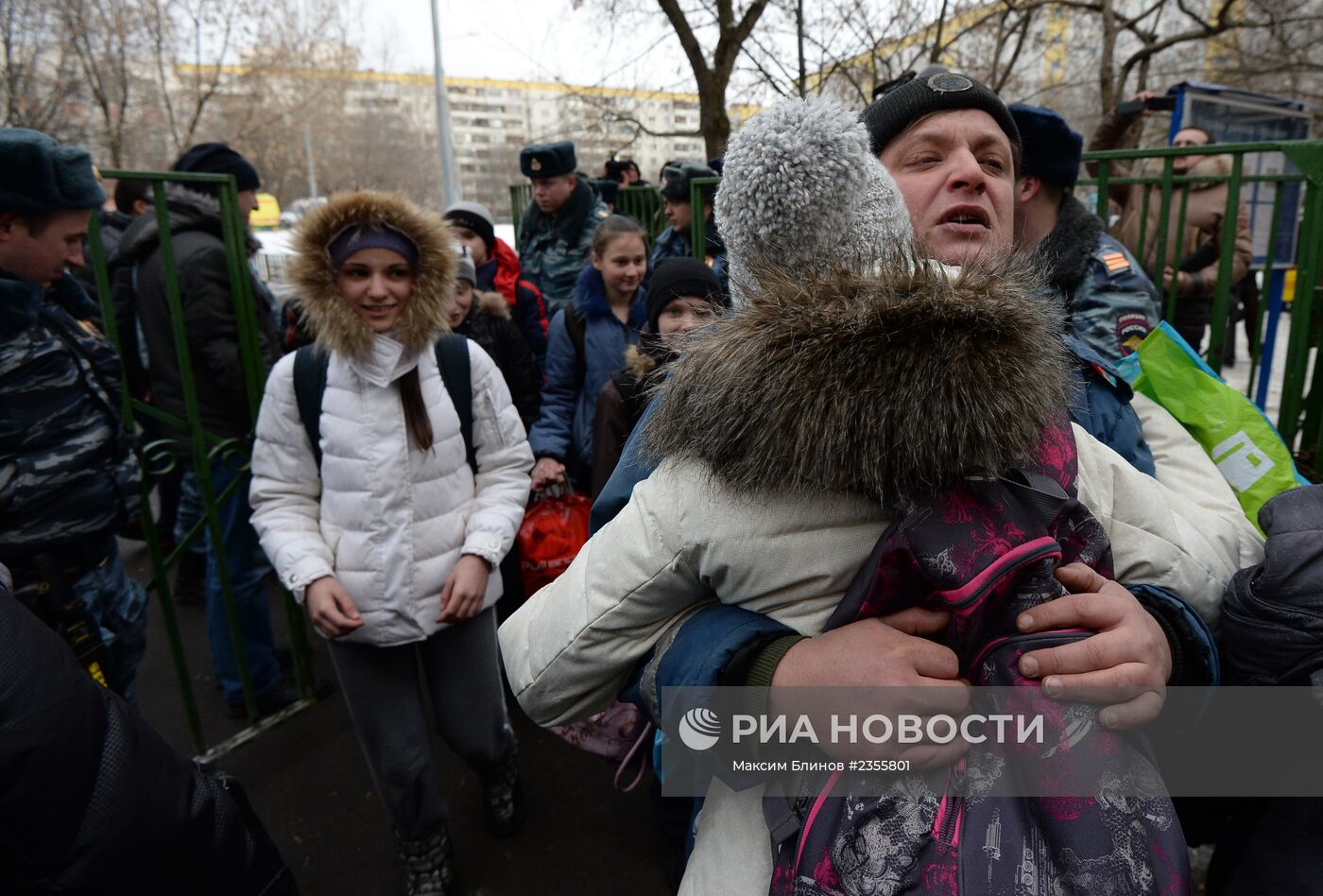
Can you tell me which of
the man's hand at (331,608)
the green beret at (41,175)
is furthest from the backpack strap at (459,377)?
the green beret at (41,175)

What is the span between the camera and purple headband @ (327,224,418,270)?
2.44 metres

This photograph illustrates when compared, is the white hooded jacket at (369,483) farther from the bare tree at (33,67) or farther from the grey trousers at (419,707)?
the bare tree at (33,67)

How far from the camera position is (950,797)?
85 centimetres

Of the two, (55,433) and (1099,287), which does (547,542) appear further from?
(1099,287)

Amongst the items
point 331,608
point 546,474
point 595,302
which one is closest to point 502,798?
point 331,608

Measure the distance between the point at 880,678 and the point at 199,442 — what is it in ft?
9.63

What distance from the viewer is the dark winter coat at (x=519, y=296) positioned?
4.82 meters

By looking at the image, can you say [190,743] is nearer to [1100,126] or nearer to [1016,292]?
[1016,292]

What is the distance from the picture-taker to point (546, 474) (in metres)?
3.48

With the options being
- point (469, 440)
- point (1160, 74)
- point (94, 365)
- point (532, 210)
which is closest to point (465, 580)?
point (469, 440)

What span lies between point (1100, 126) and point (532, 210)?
3.92 metres

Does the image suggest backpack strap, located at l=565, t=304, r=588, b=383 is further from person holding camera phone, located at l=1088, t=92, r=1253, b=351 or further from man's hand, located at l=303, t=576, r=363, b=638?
person holding camera phone, located at l=1088, t=92, r=1253, b=351

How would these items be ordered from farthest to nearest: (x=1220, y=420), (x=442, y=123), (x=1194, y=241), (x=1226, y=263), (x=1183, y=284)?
(x=442, y=123) → (x=1194, y=241) → (x=1183, y=284) → (x=1226, y=263) → (x=1220, y=420)

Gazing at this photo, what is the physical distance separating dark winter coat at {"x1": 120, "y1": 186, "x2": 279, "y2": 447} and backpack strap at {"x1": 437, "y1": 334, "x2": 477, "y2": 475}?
121 cm
